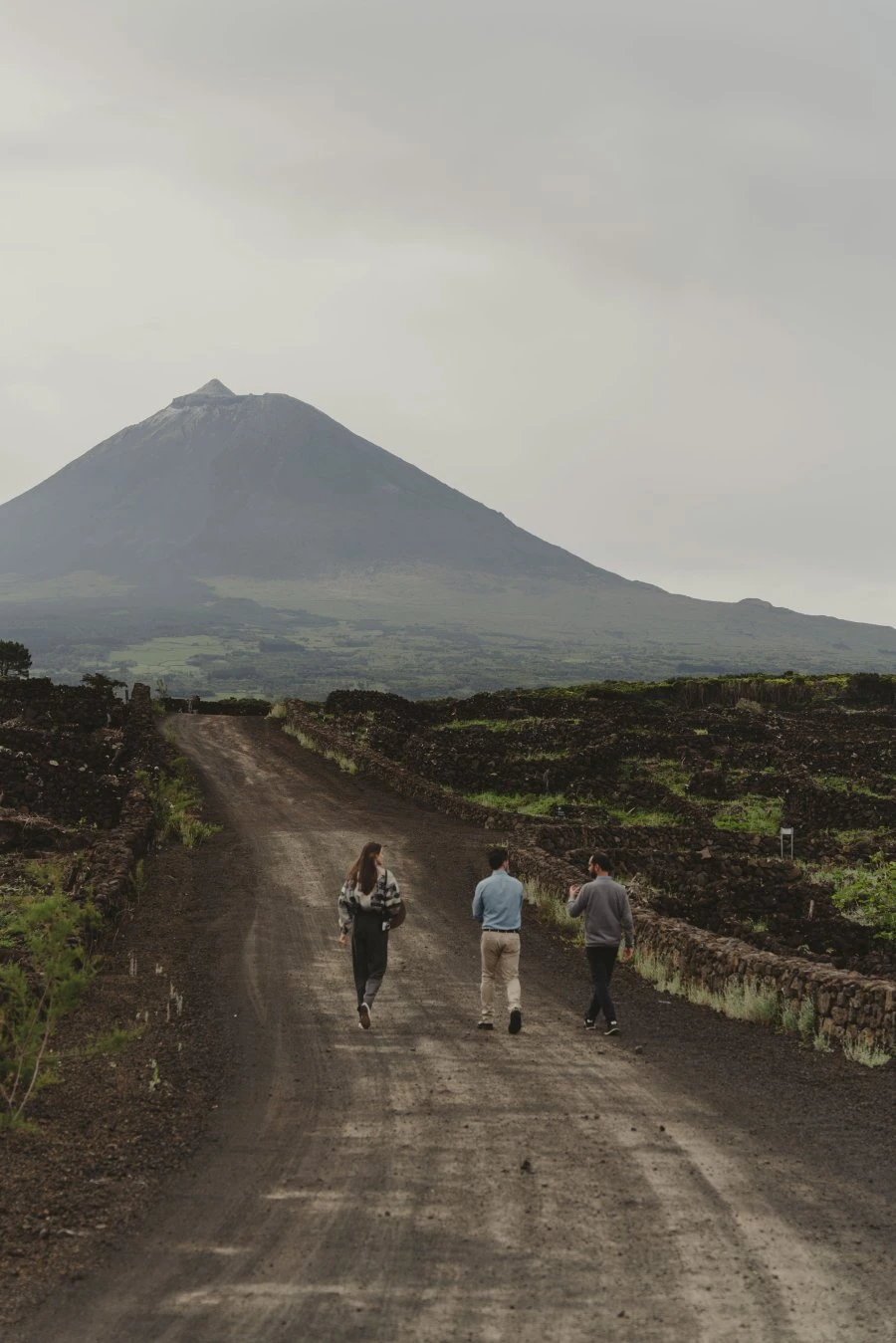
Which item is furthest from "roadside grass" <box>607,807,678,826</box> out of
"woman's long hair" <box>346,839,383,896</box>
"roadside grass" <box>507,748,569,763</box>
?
"woman's long hair" <box>346,839,383,896</box>

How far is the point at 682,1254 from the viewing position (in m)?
8.28

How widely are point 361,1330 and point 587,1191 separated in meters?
Answer: 2.54

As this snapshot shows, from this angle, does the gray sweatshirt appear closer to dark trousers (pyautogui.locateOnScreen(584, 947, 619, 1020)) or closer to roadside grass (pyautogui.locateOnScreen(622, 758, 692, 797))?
dark trousers (pyautogui.locateOnScreen(584, 947, 619, 1020))

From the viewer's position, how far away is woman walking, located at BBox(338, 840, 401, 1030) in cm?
1436

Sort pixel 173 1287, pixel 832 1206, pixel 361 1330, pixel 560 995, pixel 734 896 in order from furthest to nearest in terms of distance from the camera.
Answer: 1. pixel 734 896
2. pixel 560 995
3. pixel 832 1206
4. pixel 173 1287
5. pixel 361 1330

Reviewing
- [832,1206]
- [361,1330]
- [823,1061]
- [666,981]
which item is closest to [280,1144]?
[361,1330]

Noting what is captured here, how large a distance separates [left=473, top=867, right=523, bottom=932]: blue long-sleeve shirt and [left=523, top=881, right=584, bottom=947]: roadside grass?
4885mm

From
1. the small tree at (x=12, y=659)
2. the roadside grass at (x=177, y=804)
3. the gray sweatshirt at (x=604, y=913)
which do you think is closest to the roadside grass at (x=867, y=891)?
the gray sweatshirt at (x=604, y=913)

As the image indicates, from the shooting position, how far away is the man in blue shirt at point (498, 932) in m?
14.4

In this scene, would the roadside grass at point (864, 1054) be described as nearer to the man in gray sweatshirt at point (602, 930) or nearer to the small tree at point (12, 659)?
the man in gray sweatshirt at point (602, 930)

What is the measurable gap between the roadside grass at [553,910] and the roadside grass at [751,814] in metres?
9.17

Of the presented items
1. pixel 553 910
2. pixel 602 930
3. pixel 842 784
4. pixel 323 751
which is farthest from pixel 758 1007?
pixel 323 751

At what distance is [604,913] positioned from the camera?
14.6 m

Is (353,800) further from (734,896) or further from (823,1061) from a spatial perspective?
(823,1061)
